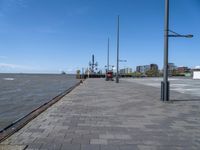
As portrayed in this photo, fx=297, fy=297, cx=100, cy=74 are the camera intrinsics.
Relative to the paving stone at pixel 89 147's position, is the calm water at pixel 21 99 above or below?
below

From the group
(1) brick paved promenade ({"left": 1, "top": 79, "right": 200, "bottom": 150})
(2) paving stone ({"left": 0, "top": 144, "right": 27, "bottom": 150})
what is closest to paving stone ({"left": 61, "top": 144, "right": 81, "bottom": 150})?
(1) brick paved promenade ({"left": 1, "top": 79, "right": 200, "bottom": 150})

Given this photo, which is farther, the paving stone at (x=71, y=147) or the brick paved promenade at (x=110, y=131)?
the brick paved promenade at (x=110, y=131)

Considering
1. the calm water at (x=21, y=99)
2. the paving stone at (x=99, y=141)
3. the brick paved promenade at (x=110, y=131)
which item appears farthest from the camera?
the calm water at (x=21, y=99)

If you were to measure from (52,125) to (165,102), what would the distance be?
737 centimetres

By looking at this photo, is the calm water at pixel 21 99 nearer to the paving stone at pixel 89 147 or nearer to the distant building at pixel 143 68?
the paving stone at pixel 89 147

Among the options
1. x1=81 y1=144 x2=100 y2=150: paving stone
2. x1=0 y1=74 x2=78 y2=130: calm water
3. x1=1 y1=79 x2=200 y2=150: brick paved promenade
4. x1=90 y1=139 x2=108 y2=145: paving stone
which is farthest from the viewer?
x1=0 y1=74 x2=78 y2=130: calm water

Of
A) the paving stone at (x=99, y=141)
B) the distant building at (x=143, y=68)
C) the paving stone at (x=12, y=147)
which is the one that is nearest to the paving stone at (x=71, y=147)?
the paving stone at (x=99, y=141)

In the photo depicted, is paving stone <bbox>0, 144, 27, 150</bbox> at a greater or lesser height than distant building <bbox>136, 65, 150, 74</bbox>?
lesser

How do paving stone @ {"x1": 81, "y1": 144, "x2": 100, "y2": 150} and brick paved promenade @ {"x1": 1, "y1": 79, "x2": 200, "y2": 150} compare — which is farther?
brick paved promenade @ {"x1": 1, "y1": 79, "x2": 200, "y2": 150}

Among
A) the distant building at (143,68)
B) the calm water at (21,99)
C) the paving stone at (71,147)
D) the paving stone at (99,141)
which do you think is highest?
the distant building at (143,68)

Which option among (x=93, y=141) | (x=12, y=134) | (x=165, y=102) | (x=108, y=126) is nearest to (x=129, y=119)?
(x=108, y=126)

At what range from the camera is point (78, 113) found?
9945 mm

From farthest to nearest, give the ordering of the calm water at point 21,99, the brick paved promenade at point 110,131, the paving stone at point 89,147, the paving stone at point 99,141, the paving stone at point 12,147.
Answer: the calm water at point 21,99 < the paving stone at point 99,141 < the brick paved promenade at point 110,131 < the paving stone at point 89,147 < the paving stone at point 12,147

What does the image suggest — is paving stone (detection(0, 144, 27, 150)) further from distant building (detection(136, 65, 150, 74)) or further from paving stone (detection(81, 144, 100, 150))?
distant building (detection(136, 65, 150, 74))
